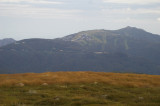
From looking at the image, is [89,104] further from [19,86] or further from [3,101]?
[19,86]

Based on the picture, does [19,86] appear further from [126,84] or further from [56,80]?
[126,84]

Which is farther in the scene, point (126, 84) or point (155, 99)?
point (126, 84)

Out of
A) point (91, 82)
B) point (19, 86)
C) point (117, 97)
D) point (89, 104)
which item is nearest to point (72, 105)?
point (89, 104)

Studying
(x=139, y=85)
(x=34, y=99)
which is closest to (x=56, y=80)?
(x=139, y=85)

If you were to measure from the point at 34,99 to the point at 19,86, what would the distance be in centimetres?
1245

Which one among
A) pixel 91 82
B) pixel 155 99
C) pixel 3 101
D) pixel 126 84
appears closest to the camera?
pixel 3 101

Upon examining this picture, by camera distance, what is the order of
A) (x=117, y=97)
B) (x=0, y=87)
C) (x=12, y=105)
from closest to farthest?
(x=12, y=105) → (x=117, y=97) → (x=0, y=87)

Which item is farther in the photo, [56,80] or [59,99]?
[56,80]

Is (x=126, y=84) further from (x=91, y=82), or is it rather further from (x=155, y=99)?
(x=155, y=99)

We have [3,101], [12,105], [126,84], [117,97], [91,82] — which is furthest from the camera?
[91,82]

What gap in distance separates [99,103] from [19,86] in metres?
18.0

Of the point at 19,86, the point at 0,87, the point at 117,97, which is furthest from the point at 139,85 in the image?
the point at 0,87

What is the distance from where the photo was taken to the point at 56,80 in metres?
Result: 42.8

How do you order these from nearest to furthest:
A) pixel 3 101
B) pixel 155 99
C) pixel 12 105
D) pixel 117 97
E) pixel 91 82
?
pixel 12 105
pixel 3 101
pixel 155 99
pixel 117 97
pixel 91 82
